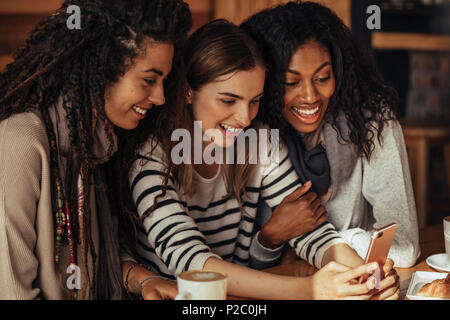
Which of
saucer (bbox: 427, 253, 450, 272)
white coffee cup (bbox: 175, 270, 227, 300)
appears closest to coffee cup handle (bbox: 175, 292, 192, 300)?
white coffee cup (bbox: 175, 270, 227, 300)

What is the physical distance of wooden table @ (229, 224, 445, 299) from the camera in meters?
1.29

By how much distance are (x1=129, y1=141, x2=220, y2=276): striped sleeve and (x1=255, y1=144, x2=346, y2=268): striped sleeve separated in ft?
0.92

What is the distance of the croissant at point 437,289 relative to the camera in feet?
3.48

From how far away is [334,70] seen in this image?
1554mm

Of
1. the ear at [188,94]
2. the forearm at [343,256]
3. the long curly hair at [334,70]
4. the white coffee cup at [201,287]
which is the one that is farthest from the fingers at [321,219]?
the white coffee cup at [201,287]

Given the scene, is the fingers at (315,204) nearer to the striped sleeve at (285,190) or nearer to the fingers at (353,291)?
the striped sleeve at (285,190)

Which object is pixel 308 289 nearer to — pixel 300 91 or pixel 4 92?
pixel 300 91

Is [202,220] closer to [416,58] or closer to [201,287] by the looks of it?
[201,287]

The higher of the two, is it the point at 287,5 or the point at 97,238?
the point at 287,5

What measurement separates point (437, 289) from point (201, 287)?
51 centimetres

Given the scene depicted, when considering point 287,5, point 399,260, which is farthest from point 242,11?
point 399,260

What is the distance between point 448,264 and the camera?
129 cm
